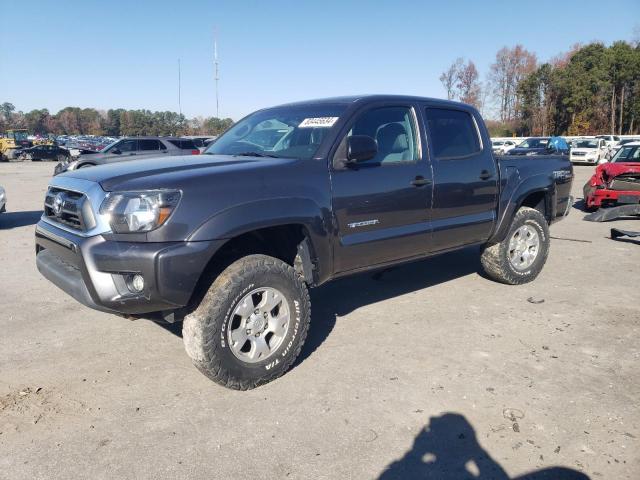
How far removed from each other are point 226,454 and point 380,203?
6.86 feet

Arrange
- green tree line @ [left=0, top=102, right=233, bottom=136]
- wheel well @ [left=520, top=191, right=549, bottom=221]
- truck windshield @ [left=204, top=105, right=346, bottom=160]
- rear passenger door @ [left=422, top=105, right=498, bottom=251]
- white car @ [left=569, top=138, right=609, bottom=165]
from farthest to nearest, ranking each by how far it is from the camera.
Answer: green tree line @ [left=0, top=102, right=233, bottom=136] < white car @ [left=569, top=138, right=609, bottom=165] < wheel well @ [left=520, top=191, right=549, bottom=221] < rear passenger door @ [left=422, top=105, right=498, bottom=251] < truck windshield @ [left=204, top=105, right=346, bottom=160]

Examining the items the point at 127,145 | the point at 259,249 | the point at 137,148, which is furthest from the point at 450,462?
the point at 127,145

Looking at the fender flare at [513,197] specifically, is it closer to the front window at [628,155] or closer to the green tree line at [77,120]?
the front window at [628,155]

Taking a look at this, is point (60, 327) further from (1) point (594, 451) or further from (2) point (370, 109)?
(1) point (594, 451)

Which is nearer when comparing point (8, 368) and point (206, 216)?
point (206, 216)

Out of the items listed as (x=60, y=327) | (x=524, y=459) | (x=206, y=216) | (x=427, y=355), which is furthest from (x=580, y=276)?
(x=60, y=327)

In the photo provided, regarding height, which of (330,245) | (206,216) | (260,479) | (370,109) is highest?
(370,109)

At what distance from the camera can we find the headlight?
9.50 ft

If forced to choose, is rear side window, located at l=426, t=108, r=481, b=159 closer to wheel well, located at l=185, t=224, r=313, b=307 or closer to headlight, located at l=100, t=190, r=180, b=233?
wheel well, located at l=185, t=224, r=313, b=307

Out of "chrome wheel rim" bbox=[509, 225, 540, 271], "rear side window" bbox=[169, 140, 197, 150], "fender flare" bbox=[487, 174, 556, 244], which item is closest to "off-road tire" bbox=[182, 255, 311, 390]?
"fender flare" bbox=[487, 174, 556, 244]

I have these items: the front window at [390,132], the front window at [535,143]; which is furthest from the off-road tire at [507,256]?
the front window at [535,143]

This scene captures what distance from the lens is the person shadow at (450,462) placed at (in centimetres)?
245

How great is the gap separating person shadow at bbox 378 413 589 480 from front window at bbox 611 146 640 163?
10.1 meters

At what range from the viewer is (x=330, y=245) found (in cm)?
359
